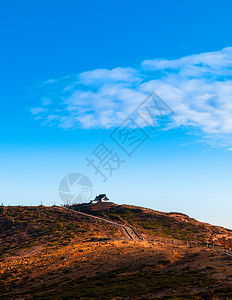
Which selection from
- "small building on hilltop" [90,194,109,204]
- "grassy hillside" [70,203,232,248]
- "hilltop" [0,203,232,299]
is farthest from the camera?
"small building on hilltop" [90,194,109,204]

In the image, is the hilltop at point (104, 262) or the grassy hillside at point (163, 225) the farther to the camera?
the grassy hillside at point (163, 225)

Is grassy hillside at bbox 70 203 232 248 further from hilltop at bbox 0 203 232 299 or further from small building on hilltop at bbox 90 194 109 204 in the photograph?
small building on hilltop at bbox 90 194 109 204

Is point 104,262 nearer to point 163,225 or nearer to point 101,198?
point 163,225

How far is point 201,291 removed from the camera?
2792 centimetres

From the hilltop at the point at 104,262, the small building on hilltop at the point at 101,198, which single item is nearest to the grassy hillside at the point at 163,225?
the hilltop at the point at 104,262

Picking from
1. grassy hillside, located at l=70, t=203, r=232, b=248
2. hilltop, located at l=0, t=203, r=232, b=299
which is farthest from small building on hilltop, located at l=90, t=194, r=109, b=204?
hilltop, located at l=0, t=203, r=232, b=299

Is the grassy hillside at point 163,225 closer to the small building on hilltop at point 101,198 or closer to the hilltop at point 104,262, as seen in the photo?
the hilltop at point 104,262

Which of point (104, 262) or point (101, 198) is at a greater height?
point (101, 198)

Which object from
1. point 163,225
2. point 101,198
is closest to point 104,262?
point 163,225

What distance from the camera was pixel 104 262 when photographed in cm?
5109

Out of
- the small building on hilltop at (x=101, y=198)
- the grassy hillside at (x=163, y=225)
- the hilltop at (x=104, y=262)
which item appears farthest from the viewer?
the small building on hilltop at (x=101, y=198)

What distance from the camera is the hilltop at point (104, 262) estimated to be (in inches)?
1273

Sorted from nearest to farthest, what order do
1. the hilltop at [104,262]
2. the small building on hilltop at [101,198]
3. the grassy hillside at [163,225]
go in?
the hilltop at [104,262]
the grassy hillside at [163,225]
the small building on hilltop at [101,198]

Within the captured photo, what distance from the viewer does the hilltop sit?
32344mm
